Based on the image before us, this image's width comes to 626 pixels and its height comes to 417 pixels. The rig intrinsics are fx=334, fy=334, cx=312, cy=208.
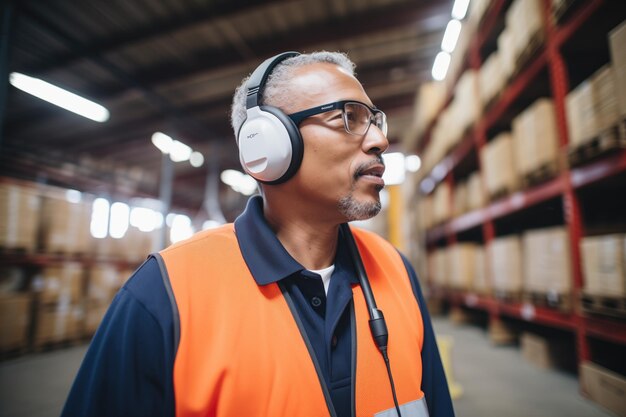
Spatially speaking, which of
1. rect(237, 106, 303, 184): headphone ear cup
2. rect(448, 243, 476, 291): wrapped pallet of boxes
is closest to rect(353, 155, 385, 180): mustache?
rect(237, 106, 303, 184): headphone ear cup

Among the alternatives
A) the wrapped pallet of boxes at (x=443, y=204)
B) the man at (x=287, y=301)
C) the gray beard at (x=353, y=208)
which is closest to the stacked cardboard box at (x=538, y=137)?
the man at (x=287, y=301)

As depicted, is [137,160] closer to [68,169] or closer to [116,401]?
[68,169]

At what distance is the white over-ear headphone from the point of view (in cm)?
122

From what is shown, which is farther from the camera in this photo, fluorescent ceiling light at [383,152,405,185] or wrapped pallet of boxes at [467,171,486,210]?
fluorescent ceiling light at [383,152,405,185]

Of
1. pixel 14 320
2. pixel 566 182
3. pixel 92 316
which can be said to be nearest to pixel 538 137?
pixel 566 182

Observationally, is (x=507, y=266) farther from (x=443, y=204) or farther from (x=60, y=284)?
(x=60, y=284)

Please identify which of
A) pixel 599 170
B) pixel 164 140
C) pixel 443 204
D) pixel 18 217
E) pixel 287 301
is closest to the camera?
pixel 287 301

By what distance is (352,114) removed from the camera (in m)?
1.35

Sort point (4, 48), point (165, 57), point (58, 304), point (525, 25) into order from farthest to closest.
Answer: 1. point (165, 57)
2. point (58, 304)
3. point (4, 48)
4. point (525, 25)

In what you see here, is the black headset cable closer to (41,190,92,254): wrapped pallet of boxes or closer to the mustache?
the mustache

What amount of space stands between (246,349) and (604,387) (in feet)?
8.94

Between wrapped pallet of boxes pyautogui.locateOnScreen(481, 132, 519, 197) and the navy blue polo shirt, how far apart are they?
319 centimetres

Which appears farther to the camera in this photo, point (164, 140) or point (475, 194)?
point (164, 140)

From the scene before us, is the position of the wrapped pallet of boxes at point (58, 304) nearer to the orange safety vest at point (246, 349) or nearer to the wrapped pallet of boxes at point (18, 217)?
the wrapped pallet of boxes at point (18, 217)
